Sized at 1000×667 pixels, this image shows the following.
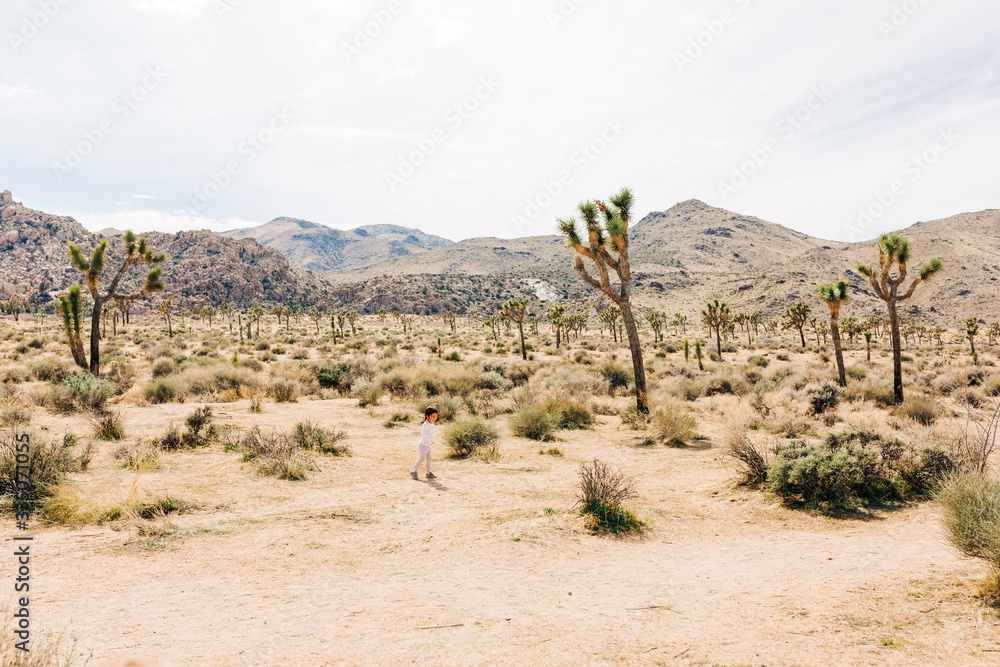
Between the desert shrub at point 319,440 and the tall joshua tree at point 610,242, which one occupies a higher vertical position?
the tall joshua tree at point 610,242

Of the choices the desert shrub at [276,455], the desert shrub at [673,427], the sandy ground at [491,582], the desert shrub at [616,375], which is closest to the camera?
the sandy ground at [491,582]

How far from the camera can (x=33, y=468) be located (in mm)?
7047

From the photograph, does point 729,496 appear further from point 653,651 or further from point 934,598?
point 653,651

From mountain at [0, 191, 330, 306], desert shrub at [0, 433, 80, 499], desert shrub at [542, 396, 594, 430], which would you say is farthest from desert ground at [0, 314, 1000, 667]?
mountain at [0, 191, 330, 306]

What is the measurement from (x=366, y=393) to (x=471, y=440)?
24.0ft

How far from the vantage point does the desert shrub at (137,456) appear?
8680mm

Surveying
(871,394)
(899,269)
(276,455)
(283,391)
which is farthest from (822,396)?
(283,391)

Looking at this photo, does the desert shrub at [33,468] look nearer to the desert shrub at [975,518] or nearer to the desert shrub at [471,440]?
the desert shrub at [471,440]

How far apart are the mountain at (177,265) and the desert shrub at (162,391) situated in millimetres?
84066

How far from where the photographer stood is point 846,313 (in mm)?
89812

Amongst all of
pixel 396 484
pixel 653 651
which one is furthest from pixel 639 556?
pixel 396 484

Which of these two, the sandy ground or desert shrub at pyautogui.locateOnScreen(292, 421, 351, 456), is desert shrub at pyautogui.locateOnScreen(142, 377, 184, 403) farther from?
the sandy ground

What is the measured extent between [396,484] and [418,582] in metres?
3.87

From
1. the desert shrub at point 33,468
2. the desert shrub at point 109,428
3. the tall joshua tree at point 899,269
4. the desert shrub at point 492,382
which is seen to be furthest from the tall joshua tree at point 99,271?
the tall joshua tree at point 899,269
